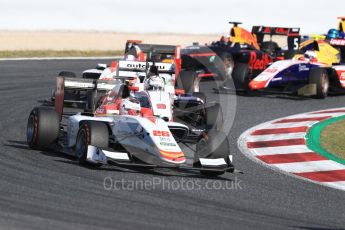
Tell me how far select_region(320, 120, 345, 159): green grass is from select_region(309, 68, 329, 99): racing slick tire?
14.1 feet

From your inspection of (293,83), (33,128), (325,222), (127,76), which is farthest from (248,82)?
(325,222)

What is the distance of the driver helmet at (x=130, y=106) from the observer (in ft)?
44.5

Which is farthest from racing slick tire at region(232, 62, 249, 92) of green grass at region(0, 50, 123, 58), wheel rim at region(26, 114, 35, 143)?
green grass at region(0, 50, 123, 58)

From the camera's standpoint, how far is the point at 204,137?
41.9 ft

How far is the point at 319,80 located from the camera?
75.4 ft

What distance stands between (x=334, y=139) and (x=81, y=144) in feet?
19.0

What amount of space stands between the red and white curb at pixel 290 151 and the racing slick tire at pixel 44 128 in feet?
11.1

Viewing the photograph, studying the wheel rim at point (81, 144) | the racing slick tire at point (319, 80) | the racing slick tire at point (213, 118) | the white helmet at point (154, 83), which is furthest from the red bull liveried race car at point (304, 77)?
the wheel rim at point (81, 144)

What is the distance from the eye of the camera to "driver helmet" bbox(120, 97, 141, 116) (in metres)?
13.6

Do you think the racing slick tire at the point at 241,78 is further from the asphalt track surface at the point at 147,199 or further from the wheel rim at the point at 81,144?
the wheel rim at the point at 81,144

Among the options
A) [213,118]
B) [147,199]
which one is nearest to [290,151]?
[213,118]

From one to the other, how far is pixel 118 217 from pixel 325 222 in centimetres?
244

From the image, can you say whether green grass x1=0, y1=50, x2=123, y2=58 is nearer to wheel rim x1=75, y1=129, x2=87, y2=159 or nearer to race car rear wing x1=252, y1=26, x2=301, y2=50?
race car rear wing x1=252, y1=26, x2=301, y2=50

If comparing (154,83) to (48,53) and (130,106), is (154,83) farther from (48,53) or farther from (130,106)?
(48,53)
